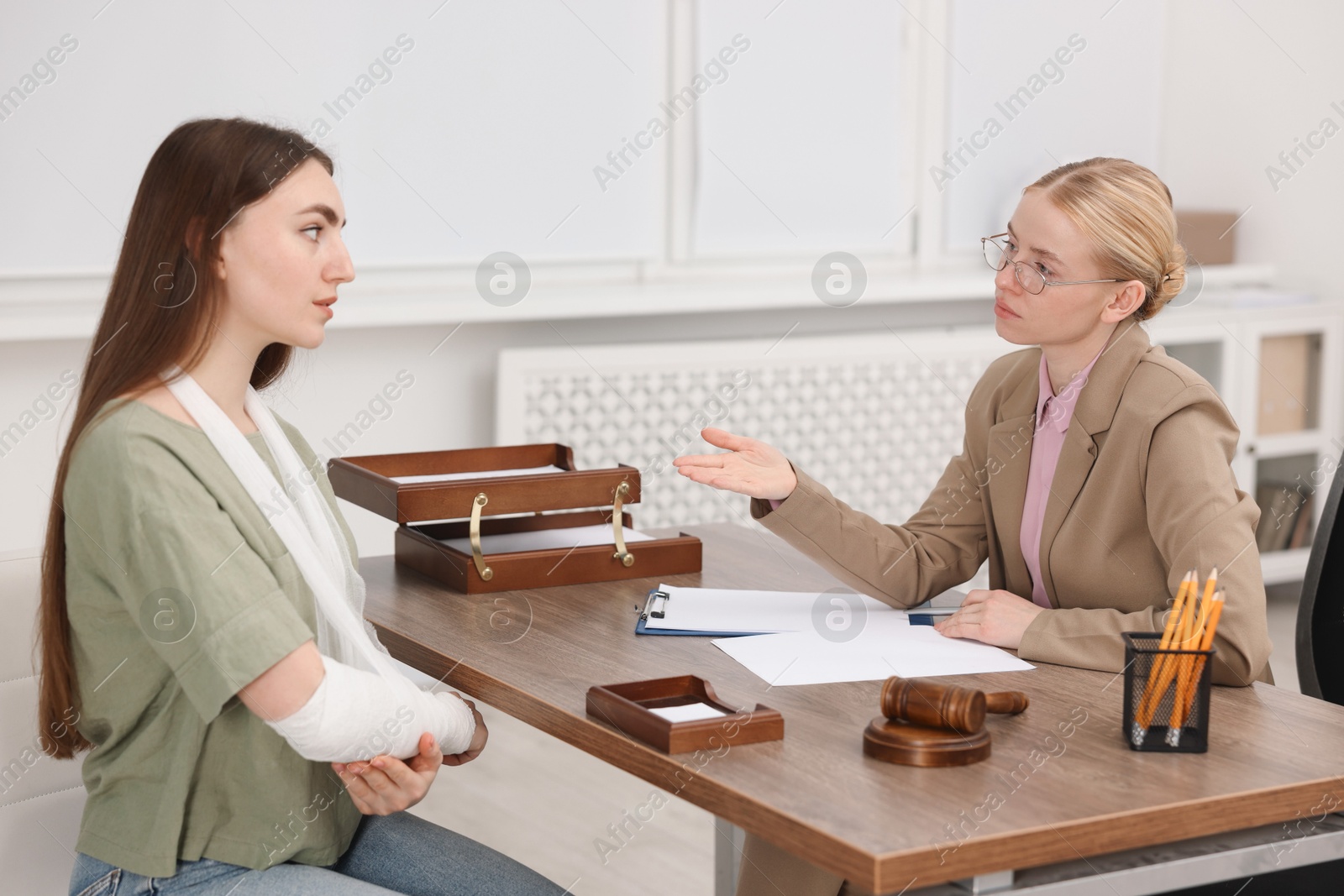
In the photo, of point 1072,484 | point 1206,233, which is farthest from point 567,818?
point 1206,233

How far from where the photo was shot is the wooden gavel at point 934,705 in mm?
1396

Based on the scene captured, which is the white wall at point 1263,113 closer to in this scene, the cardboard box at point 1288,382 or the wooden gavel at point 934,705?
the cardboard box at point 1288,382

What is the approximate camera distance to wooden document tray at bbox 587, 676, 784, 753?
1408 mm

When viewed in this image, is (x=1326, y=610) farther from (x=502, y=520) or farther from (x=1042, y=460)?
→ (x=502, y=520)

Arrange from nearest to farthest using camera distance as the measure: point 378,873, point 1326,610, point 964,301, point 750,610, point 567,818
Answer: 1. point 378,873
2. point 750,610
3. point 1326,610
4. point 567,818
5. point 964,301

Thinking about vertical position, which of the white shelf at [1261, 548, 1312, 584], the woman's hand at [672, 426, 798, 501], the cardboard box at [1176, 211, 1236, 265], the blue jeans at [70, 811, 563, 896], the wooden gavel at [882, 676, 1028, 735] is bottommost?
the white shelf at [1261, 548, 1312, 584]

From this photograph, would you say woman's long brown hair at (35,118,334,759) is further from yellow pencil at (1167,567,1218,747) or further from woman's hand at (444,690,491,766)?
yellow pencil at (1167,567,1218,747)

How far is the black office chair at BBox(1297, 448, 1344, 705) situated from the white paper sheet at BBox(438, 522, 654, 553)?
936 mm

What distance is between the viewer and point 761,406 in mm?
4016

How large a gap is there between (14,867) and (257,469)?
648 millimetres

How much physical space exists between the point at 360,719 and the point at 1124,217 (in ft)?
3.69

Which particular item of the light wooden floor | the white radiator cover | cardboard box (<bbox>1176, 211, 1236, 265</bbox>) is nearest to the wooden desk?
the light wooden floor

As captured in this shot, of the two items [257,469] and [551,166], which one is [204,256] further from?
[551,166]

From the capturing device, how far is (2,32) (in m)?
3.04
